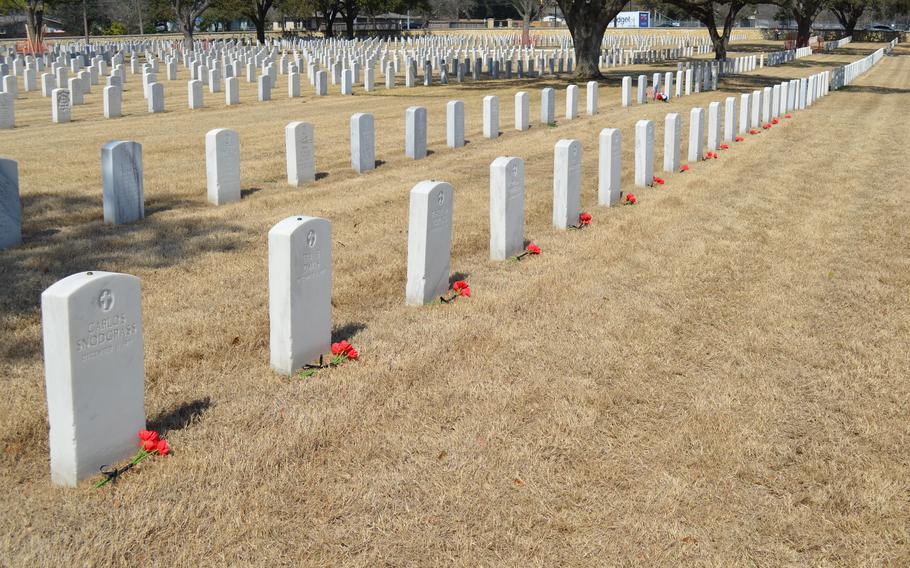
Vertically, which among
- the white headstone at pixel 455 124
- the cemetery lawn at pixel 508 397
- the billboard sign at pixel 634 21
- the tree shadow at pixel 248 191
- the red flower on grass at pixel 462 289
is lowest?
the cemetery lawn at pixel 508 397

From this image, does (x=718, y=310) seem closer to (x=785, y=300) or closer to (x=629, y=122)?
(x=785, y=300)

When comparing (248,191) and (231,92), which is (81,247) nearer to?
(248,191)

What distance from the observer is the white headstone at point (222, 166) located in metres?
11.7

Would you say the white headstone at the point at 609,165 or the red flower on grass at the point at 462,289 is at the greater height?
the white headstone at the point at 609,165

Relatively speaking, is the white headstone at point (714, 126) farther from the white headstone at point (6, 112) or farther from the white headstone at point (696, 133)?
the white headstone at point (6, 112)

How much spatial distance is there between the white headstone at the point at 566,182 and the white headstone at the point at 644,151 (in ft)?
9.27

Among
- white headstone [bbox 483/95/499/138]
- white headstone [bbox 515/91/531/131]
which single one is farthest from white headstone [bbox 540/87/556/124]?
white headstone [bbox 483/95/499/138]

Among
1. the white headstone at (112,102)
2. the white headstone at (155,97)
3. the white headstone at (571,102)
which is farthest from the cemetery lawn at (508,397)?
the white headstone at (155,97)

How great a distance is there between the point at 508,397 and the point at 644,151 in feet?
26.8

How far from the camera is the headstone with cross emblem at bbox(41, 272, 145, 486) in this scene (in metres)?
4.30

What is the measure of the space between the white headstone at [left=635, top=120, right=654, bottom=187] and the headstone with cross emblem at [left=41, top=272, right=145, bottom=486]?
31.1ft

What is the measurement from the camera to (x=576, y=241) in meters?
9.83

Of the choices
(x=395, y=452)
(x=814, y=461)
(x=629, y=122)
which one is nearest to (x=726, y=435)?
(x=814, y=461)

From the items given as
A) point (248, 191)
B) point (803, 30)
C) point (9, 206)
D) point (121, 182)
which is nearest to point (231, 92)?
point (248, 191)
